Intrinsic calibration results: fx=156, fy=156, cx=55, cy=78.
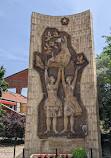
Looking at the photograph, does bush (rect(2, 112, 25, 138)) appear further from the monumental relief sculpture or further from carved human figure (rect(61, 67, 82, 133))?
carved human figure (rect(61, 67, 82, 133))

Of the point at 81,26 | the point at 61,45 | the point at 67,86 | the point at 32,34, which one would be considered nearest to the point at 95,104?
the point at 67,86

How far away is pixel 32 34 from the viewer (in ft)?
33.9

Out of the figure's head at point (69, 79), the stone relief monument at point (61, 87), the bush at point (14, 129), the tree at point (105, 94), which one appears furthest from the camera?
the bush at point (14, 129)

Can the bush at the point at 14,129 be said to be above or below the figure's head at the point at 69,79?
below

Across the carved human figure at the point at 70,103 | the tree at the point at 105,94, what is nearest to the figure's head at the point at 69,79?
the carved human figure at the point at 70,103

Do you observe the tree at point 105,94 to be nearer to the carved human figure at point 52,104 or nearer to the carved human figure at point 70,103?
the carved human figure at point 70,103

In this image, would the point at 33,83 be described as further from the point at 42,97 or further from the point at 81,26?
the point at 81,26

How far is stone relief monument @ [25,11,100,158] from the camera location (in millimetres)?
8570

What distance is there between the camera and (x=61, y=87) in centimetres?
937

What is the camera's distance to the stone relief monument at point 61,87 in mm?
8570

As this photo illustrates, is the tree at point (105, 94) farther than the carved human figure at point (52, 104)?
Yes

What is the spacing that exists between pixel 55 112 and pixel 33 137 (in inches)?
73.4

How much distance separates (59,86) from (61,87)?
0.44ft

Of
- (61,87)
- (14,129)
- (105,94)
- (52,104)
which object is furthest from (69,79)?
(14,129)
